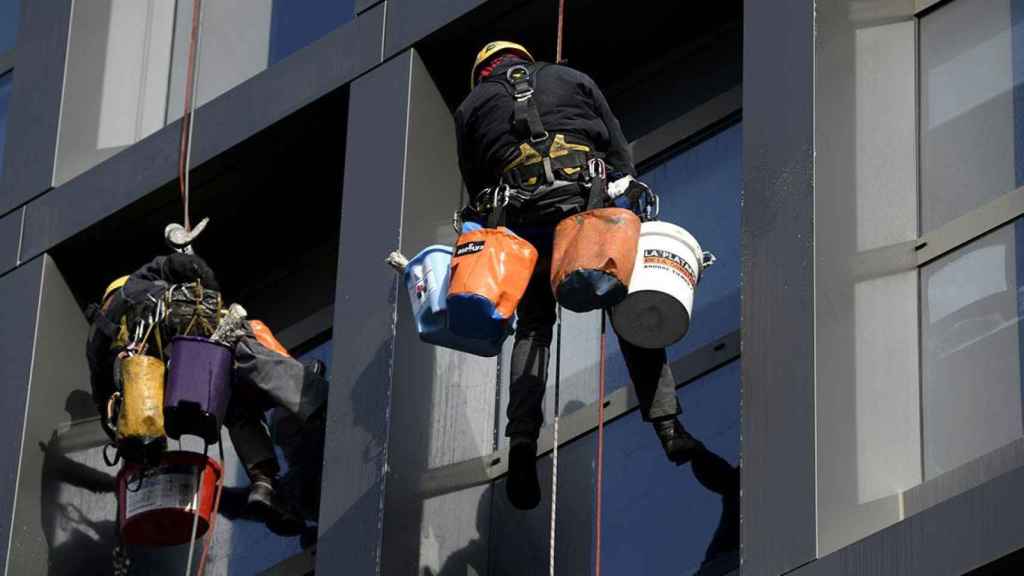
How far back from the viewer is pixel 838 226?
1180 cm

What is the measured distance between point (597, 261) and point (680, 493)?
132cm

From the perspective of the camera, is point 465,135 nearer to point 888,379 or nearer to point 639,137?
point 639,137

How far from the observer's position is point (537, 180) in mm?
12438

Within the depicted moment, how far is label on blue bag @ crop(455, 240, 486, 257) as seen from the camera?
1188 centimetres

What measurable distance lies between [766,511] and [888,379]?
3.03ft

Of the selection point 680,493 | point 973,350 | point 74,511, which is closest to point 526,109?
point 680,493

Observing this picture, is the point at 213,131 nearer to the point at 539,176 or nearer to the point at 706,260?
the point at 539,176

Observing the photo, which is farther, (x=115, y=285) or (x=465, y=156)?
(x=115, y=285)

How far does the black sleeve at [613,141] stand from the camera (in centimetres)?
1273

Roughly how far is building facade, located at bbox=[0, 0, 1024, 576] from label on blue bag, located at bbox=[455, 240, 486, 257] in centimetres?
117

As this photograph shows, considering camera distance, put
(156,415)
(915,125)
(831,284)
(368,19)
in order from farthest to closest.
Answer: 1. (368,19)
2. (156,415)
3. (915,125)
4. (831,284)

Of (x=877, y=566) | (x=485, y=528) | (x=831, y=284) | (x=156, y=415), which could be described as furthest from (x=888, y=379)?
(x=156, y=415)

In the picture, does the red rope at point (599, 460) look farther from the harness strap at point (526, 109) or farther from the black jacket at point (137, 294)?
the black jacket at point (137, 294)

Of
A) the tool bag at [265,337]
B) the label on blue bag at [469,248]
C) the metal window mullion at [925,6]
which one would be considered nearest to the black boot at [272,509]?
the tool bag at [265,337]
